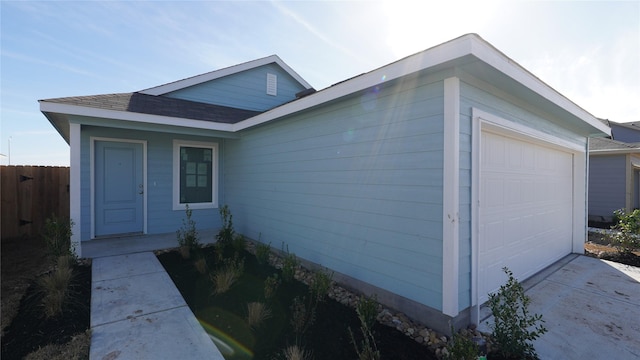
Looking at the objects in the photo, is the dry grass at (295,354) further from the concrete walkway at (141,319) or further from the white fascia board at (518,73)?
the white fascia board at (518,73)

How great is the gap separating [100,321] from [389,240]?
3.19 metres

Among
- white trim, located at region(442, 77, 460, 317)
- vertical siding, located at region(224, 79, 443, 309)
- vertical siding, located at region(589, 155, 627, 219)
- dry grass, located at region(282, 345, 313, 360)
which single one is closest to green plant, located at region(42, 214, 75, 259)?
vertical siding, located at region(224, 79, 443, 309)

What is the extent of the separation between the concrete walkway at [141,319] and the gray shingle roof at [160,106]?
9.52 feet

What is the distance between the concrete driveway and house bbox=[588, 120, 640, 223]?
6825 mm

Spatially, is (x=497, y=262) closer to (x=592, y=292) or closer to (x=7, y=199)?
(x=592, y=292)

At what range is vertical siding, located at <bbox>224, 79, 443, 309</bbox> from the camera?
9.68 feet

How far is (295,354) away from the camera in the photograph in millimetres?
2186

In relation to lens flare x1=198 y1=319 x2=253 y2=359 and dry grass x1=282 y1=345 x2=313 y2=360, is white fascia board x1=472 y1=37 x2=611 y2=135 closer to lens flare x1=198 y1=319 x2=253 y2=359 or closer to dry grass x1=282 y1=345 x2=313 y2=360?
dry grass x1=282 y1=345 x2=313 y2=360

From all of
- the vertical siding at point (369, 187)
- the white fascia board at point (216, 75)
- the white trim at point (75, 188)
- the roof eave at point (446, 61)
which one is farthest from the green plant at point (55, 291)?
the white fascia board at point (216, 75)

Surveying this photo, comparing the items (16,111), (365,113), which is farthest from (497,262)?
(16,111)

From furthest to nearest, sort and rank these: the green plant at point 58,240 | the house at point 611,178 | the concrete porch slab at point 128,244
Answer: the house at point 611,178, the concrete porch slab at point 128,244, the green plant at point 58,240

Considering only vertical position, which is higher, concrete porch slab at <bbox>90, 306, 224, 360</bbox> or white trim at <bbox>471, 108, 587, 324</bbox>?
white trim at <bbox>471, 108, 587, 324</bbox>

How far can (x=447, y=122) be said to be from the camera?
2.77 meters

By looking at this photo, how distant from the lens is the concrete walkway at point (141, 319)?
2.50 m
